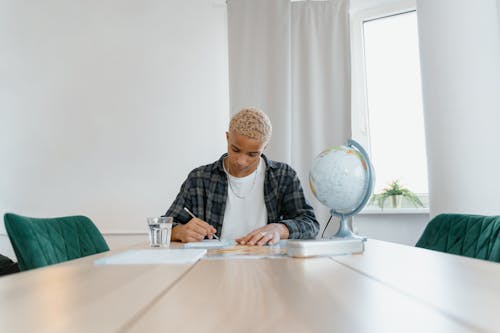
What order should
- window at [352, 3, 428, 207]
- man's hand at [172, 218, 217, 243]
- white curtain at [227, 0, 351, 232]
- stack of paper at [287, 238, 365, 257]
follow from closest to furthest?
stack of paper at [287, 238, 365, 257]
man's hand at [172, 218, 217, 243]
white curtain at [227, 0, 351, 232]
window at [352, 3, 428, 207]

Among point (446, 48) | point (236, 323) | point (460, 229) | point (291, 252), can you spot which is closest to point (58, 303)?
point (236, 323)

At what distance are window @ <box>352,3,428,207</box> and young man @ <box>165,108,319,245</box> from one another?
5.14 feet

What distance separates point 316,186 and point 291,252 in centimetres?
52

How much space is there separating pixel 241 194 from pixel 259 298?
152cm

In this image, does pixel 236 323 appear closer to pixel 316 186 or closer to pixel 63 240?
pixel 316 186

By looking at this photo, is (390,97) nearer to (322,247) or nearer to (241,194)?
(241,194)

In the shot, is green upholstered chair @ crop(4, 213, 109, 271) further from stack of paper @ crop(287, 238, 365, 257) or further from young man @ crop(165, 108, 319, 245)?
stack of paper @ crop(287, 238, 365, 257)

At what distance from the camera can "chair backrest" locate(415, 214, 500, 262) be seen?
1.11 meters

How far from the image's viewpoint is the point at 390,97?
332 cm

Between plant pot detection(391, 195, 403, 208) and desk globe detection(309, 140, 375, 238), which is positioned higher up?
desk globe detection(309, 140, 375, 238)

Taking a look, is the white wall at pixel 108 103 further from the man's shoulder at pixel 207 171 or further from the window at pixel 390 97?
the window at pixel 390 97

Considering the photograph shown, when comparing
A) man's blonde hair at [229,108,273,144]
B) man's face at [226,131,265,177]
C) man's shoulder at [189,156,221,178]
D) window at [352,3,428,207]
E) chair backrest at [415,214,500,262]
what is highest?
window at [352,3,428,207]

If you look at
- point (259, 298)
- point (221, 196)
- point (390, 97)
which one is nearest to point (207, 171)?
point (221, 196)

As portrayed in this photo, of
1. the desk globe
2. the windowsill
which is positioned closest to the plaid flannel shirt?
the desk globe
